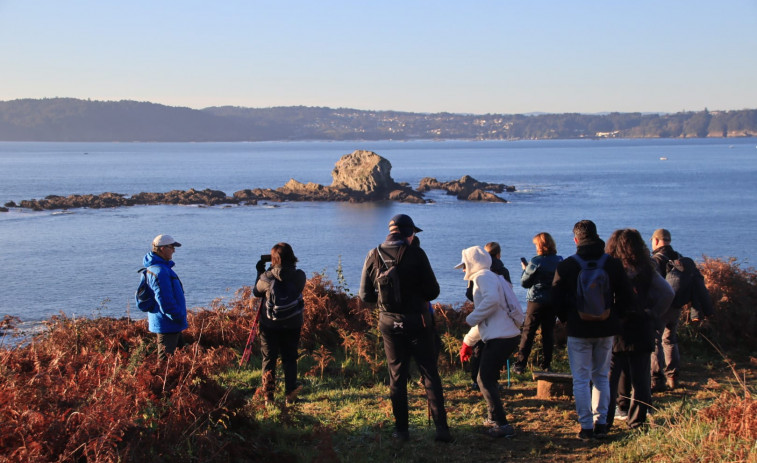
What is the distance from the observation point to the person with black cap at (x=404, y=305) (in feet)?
20.2

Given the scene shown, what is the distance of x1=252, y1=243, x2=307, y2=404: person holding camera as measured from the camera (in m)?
7.45

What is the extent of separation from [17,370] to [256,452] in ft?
6.57

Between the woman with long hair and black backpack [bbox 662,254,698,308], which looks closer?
the woman with long hair

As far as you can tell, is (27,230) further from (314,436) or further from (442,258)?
(314,436)

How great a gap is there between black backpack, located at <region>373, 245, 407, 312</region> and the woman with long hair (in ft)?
6.79

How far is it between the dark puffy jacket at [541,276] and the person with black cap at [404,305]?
237cm

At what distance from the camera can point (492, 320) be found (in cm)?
652

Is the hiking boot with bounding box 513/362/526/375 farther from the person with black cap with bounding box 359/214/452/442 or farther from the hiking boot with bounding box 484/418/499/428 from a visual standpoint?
the person with black cap with bounding box 359/214/452/442

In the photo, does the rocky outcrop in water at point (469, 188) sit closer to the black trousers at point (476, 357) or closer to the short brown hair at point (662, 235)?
the short brown hair at point (662, 235)

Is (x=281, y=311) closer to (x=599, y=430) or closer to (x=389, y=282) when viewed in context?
(x=389, y=282)

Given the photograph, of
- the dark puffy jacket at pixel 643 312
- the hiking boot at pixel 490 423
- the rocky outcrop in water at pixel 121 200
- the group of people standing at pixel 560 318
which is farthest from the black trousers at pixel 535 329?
the rocky outcrop in water at pixel 121 200

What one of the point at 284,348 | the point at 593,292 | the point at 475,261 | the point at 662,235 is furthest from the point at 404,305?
the point at 662,235


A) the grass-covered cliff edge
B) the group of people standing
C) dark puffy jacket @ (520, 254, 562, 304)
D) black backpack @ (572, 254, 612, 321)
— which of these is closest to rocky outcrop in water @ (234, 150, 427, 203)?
the grass-covered cliff edge

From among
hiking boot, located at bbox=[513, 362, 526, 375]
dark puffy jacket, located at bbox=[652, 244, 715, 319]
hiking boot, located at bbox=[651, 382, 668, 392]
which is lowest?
hiking boot, located at bbox=[651, 382, 668, 392]
